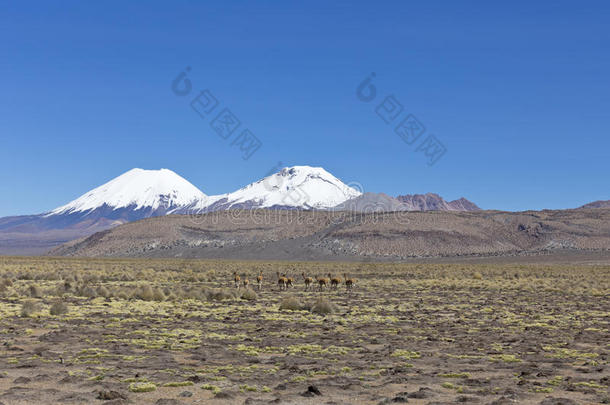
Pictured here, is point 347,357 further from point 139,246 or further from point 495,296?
point 139,246

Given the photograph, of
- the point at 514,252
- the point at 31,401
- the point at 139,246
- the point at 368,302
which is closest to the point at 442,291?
the point at 368,302

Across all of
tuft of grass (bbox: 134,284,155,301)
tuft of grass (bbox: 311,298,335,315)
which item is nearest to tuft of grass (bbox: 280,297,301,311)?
tuft of grass (bbox: 311,298,335,315)

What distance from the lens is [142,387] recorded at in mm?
10695

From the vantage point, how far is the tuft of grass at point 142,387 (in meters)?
10.6

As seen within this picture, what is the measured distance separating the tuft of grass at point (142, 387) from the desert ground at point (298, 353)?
4 cm

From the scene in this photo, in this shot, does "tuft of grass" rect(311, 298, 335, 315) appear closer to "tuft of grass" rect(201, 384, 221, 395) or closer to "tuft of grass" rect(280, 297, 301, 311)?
"tuft of grass" rect(280, 297, 301, 311)

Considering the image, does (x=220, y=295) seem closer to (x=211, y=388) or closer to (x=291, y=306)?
(x=291, y=306)

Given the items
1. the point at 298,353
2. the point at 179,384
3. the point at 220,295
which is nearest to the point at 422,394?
the point at 179,384

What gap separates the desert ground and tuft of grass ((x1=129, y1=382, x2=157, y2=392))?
39mm

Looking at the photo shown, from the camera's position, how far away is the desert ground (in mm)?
10656

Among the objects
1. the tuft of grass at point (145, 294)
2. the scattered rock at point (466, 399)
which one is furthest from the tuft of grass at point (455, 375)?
the tuft of grass at point (145, 294)

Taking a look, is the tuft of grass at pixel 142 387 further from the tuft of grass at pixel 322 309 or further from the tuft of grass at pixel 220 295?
the tuft of grass at pixel 220 295

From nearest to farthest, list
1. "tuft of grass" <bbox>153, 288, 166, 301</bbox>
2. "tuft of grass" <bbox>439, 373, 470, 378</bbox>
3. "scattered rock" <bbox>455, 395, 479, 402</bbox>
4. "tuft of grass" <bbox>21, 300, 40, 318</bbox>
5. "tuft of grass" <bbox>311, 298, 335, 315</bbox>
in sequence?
"scattered rock" <bbox>455, 395, 479, 402</bbox>, "tuft of grass" <bbox>439, 373, 470, 378</bbox>, "tuft of grass" <bbox>21, 300, 40, 318</bbox>, "tuft of grass" <bbox>311, 298, 335, 315</bbox>, "tuft of grass" <bbox>153, 288, 166, 301</bbox>

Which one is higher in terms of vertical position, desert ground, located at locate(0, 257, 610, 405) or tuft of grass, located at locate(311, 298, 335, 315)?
tuft of grass, located at locate(311, 298, 335, 315)
